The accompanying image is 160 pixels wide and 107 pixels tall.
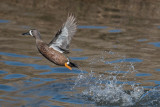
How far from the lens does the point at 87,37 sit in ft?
37.6

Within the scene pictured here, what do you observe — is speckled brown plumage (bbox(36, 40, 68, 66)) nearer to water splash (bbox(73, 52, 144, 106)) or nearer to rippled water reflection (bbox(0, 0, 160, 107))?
rippled water reflection (bbox(0, 0, 160, 107))

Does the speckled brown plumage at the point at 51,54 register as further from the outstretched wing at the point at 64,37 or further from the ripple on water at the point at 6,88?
the ripple on water at the point at 6,88

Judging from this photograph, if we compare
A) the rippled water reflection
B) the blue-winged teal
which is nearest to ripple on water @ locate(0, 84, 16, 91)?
the rippled water reflection

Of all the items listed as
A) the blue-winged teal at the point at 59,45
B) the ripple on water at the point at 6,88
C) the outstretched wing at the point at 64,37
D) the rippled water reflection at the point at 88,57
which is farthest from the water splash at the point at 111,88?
the ripple on water at the point at 6,88

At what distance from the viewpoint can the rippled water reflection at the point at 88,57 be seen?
24.5ft

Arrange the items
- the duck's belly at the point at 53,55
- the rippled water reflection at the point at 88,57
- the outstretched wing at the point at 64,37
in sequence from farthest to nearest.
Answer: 1. the rippled water reflection at the point at 88,57
2. the outstretched wing at the point at 64,37
3. the duck's belly at the point at 53,55

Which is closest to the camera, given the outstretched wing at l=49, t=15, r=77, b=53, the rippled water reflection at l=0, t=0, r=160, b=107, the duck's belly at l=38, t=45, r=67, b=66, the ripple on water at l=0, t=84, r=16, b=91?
the duck's belly at l=38, t=45, r=67, b=66

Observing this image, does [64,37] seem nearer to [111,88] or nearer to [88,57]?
[111,88]

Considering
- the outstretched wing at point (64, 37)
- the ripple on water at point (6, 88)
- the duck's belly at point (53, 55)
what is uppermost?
the outstretched wing at point (64, 37)

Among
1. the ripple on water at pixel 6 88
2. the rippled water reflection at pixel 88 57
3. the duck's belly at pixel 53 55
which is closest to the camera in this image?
the duck's belly at pixel 53 55

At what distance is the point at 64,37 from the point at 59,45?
21cm

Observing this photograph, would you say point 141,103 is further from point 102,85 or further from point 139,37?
point 139,37

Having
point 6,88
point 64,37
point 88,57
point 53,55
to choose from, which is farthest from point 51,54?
point 88,57

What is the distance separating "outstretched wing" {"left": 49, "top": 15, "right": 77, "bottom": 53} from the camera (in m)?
7.26
